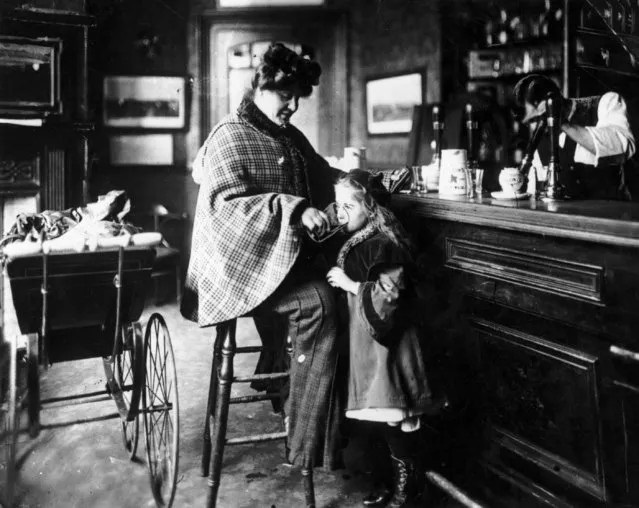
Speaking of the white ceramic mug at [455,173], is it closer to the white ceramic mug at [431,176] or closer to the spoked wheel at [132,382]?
the white ceramic mug at [431,176]

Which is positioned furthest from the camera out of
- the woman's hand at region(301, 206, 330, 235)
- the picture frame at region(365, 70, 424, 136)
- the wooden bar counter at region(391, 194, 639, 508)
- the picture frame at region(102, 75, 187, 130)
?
the picture frame at region(102, 75, 187, 130)

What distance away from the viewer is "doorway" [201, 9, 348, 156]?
224 inches

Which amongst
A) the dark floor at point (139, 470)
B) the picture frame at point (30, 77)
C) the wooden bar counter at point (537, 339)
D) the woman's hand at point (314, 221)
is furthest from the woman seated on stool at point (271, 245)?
the picture frame at point (30, 77)

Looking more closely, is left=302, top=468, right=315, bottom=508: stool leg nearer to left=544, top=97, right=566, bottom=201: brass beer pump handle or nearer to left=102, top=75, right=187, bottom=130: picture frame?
left=544, top=97, right=566, bottom=201: brass beer pump handle

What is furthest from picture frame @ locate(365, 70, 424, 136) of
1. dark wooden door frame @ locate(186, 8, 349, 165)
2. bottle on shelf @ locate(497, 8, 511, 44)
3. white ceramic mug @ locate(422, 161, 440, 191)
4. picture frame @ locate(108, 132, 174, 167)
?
white ceramic mug @ locate(422, 161, 440, 191)

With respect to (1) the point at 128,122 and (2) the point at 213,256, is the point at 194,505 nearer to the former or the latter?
(2) the point at 213,256

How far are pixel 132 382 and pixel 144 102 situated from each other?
12.0 feet

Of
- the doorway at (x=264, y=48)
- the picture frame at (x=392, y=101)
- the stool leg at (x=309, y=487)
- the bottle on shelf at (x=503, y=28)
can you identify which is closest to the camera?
the stool leg at (x=309, y=487)

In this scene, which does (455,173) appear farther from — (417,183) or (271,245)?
(271,245)

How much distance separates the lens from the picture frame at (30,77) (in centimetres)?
466

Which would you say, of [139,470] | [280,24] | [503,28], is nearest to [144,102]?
[280,24]

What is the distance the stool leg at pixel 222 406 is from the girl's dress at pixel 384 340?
0.40m

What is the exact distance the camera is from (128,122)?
5.66m

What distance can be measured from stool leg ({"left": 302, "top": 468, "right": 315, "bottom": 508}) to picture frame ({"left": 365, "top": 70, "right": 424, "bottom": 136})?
11.7 feet
